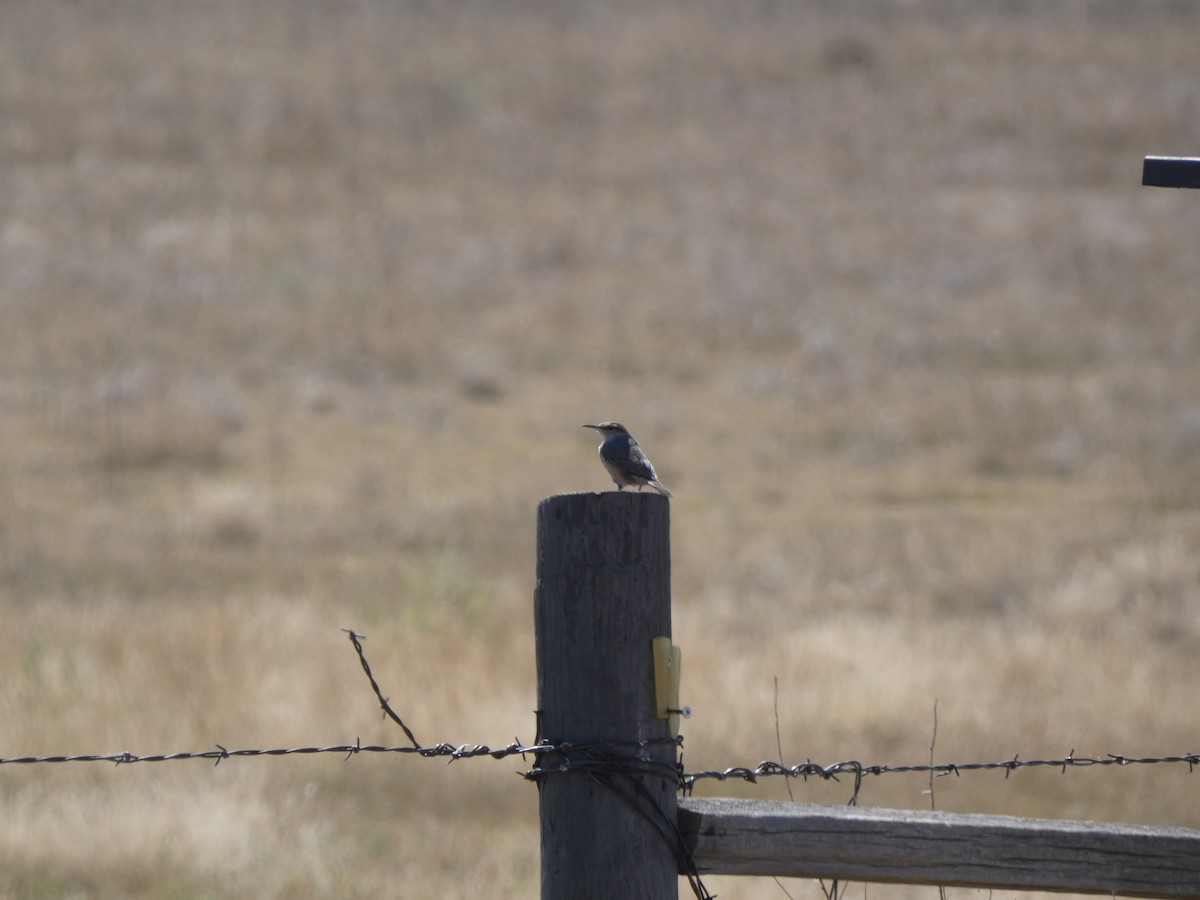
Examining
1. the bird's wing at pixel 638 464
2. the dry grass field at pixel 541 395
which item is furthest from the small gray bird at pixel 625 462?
the dry grass field at pixel 541 395

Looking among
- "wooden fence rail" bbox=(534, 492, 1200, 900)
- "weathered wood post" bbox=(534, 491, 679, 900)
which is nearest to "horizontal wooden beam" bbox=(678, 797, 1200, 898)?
"wooden fence rail" bbox=(534, 492, 1200, 900)

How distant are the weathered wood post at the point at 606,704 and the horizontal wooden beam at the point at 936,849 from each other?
0.12 m

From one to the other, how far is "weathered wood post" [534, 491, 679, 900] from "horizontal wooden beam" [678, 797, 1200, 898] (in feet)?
0.41

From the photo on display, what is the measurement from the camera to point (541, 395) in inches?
1001

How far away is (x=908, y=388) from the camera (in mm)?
25234

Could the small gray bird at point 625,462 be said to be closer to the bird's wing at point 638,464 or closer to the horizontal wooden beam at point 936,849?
the bird's wing at point 638,464

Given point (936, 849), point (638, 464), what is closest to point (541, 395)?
point (638, 464)

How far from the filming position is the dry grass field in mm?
9031

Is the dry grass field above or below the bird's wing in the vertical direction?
above

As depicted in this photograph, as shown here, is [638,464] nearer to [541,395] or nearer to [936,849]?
[936,849]

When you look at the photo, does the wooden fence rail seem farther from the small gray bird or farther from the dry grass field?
the dry grass field

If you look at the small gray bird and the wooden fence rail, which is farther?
the small gray bird

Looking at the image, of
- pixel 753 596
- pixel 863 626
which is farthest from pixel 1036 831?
pixel 753 596

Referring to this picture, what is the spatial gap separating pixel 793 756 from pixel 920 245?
87.1 feet
